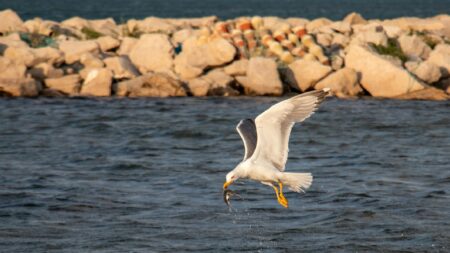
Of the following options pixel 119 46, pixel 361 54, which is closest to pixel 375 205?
pixel 361 54

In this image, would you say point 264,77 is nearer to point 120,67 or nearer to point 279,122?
point 120,67

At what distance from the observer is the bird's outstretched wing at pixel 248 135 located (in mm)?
12195

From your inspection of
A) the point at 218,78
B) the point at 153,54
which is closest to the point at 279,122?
the point at 218,78

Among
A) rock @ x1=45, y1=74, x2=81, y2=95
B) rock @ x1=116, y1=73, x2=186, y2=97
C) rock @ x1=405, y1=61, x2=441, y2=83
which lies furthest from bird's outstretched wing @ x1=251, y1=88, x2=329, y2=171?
rock @ x1=45, y1=74, x2=81, y2=95

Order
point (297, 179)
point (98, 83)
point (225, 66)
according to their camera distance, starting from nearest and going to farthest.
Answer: point (297, 179) → point (98, 83) → point (225, 66)

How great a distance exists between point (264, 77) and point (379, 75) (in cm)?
251

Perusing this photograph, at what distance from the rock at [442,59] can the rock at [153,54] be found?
5956mm

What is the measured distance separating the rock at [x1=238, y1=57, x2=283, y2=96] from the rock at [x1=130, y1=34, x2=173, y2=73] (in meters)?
2.30

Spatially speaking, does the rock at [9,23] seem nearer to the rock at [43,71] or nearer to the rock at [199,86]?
the rock at [43,71]

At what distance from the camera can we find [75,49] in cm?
2564

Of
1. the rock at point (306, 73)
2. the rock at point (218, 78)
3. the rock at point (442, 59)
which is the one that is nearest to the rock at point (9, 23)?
the rock at point (218, 78)

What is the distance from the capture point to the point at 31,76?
79.9ft

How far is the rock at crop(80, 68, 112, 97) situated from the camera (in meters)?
A: 24.2

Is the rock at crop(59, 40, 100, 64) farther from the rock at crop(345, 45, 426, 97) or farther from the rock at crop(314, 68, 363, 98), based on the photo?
the rock at crop(345, 45, 426, 97)
